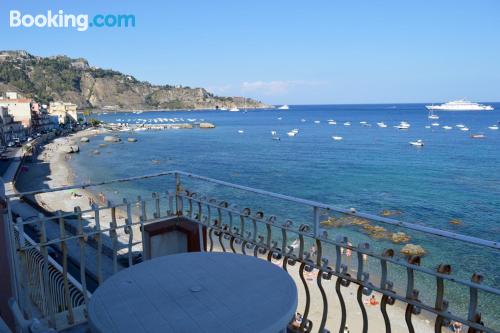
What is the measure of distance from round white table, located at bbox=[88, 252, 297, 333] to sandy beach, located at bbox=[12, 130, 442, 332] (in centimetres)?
310

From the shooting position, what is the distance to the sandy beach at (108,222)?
14.7 m

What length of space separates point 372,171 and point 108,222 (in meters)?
31.8

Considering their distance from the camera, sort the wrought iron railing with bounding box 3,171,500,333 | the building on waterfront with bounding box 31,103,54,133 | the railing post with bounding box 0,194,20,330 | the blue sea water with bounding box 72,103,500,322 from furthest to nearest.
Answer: the building on waterfront with bounding box 31,103,54,133 < the blue sea water with bounding box 72,103,500,322 < the railing post with bounding box 0,194,20,330 < the wrought iron railing with bounding box 3,171,500,333

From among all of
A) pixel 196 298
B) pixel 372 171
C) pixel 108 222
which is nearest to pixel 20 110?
pixel 108 222

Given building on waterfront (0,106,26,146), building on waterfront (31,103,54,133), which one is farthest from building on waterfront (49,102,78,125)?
building on waterfront (0,106,26,146)

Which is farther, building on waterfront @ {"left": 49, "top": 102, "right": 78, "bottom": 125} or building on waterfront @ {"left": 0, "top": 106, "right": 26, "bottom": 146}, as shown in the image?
building on waterfront @ {"left": 49, "top": 102, "right": 78, "bottom": 125}

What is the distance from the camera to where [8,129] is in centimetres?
7375

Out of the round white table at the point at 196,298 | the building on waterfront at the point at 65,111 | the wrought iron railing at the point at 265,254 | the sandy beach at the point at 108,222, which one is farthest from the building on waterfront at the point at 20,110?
the round white table at the point at 196,298

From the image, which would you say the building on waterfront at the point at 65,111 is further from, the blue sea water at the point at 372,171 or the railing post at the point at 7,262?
the railing post at the point at 7,262

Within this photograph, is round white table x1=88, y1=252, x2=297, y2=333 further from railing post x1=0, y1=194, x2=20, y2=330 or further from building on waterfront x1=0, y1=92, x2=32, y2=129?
building on waterfront x1=0, y1=92, x2=32, y2=129

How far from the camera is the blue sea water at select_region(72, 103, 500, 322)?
2803cm

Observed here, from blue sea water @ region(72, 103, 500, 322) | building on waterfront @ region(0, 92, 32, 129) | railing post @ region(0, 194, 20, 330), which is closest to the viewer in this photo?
railing post @ region(0, 194, 20, 330)

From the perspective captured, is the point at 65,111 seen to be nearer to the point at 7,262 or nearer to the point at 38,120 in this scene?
the point at 38,120

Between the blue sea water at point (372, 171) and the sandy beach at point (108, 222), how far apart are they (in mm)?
2560
